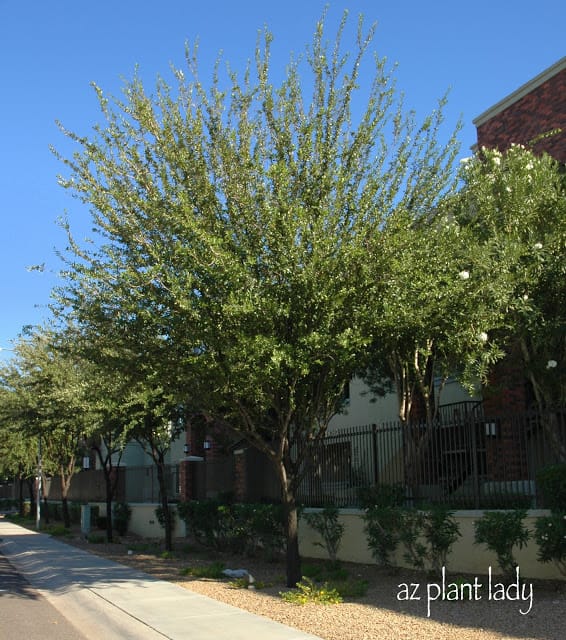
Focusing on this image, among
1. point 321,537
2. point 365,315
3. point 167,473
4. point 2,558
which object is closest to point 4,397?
point 167,473

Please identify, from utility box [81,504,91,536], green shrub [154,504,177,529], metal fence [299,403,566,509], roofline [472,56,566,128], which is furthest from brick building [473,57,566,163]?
utility box [81,504,91,536]

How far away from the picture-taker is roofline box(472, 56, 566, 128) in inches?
634

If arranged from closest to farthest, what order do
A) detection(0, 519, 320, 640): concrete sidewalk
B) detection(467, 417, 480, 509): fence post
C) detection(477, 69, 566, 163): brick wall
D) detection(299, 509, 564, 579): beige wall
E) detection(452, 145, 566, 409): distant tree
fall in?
detection(0, 519, 320, 640): concrete sidewalk, detection(299, 509, 564, 579): beige wall, detection(452, 145, 566, 409): distant tree, detection(467, 417, 480, 509): fence post, detection(477, 69, 566, 163): brick wall

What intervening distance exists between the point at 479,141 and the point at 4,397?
717 inches

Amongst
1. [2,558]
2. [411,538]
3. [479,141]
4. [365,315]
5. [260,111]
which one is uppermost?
[479,141]

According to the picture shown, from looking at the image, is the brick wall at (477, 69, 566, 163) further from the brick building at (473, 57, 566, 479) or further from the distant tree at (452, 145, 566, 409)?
the distant tree at (452, 145, 566, 409)

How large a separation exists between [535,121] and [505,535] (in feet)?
33.4

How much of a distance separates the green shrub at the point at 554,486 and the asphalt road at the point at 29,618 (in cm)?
616

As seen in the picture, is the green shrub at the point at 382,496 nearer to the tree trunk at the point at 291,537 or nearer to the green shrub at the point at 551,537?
the tree trunk at the point at 291,537

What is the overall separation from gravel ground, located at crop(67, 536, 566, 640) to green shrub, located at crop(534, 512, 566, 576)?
20.2 inches

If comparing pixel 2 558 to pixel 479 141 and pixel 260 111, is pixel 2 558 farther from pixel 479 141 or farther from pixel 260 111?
pixel 479 141

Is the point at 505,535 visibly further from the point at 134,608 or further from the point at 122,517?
the point at 122,517

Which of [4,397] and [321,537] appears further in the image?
[4,397]

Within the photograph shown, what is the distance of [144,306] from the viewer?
10.4m
